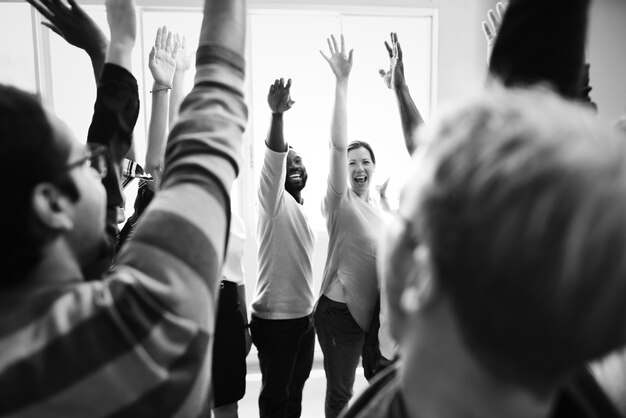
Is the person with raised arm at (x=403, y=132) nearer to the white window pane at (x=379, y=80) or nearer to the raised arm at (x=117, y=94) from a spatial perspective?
the raised arm at (x=117, y=94)

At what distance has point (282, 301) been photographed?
229cm

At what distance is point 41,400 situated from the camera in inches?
16.7

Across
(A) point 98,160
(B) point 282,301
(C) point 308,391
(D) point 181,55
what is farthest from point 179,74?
(C) point 308,391

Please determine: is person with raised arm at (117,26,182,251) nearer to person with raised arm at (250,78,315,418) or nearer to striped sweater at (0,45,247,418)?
person with raised arm at (250,78,315,418)

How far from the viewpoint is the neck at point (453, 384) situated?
1.22 ft

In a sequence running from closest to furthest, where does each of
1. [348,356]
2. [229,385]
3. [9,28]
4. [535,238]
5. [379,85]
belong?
[535,238], [229,385], [348,356], [9,28], [379,85]

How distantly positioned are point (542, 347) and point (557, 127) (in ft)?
0.55

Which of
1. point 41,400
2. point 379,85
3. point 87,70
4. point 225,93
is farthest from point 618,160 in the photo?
point 87,70

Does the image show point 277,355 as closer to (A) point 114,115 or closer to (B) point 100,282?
(A) point 114,115

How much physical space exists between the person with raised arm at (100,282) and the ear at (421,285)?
0.22 meters

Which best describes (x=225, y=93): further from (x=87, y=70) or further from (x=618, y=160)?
(x=87, y=70)

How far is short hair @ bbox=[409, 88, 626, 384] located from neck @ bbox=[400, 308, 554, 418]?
0.01 m

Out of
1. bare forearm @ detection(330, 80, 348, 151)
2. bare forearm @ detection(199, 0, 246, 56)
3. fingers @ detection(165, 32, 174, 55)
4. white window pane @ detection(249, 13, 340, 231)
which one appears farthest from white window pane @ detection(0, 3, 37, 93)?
bare forearm @ detection(199, 0, 246, 56)

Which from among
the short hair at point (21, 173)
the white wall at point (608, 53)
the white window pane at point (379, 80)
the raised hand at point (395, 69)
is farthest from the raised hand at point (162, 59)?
the white wall at point (608, 53)
